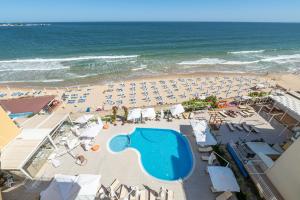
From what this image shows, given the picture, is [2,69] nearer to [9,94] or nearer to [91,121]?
[9,94]

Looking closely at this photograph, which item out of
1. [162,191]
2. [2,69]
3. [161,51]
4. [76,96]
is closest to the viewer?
[162,191]

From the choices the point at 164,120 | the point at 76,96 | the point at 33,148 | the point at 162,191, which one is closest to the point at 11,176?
the point at 33,148

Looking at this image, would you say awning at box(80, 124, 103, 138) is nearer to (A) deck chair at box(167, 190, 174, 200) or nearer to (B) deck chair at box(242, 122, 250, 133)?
(A) deck chair at box(167, 190, 174, 200)

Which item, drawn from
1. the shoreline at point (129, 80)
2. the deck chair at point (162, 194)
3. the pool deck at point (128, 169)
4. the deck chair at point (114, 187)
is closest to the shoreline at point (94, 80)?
the shoreline at point (129, 80)

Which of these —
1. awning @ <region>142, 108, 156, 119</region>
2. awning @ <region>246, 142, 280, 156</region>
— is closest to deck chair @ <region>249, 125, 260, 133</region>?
awning @ <region>246, 142, 280, 156</region>

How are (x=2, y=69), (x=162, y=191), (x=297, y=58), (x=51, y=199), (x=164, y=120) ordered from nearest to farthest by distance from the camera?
1. (x=51, y=199)
2. (x=162, y=191)
3. (x=164, y=120)
4. (x=2, y=69)
5. (x=297, y=58)

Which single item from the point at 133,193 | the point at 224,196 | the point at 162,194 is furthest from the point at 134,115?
Answer: the point at 224,196

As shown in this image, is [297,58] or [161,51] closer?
[297,58]
